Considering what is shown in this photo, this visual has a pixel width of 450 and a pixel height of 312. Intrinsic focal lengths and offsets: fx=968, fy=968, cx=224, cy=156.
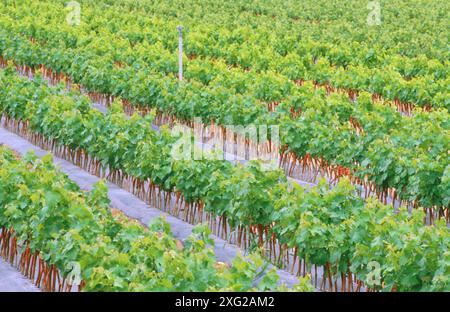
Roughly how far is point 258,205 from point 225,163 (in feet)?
4.96

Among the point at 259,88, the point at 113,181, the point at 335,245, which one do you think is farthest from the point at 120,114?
the point at 335,245

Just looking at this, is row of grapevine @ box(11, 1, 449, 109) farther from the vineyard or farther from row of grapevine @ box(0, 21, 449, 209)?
row of grapevine @ box(0, 21, 449, 209)

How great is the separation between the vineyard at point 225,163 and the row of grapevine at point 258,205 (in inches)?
1.0

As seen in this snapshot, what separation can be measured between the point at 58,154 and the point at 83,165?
958mm

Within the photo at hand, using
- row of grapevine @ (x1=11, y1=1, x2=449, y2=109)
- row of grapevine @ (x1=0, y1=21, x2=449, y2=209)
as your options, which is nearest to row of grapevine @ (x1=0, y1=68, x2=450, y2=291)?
row of grapevine @ (x1=0, y1=21, x2=449, y2=209)

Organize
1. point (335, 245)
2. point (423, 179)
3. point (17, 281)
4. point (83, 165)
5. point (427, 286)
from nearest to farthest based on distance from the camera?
point (427, 286)
point (335, 245)
point (17, 281)
point (423, 179)
point (83, 165)

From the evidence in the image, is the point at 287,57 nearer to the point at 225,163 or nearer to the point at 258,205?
the point at 225,163

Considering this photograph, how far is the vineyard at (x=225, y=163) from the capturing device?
34.7 ft

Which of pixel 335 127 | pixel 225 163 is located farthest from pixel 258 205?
pixel 335 127

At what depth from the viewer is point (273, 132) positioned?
17000 millimetres

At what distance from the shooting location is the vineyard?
1059cm

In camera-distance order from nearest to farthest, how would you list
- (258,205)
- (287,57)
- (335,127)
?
(258,205) < (335,127) < (287,57)

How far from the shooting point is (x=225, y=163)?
14117 mm
